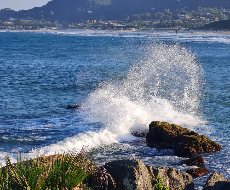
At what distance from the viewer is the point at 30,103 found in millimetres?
27781

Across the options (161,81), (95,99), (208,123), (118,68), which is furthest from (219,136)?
(118,68)

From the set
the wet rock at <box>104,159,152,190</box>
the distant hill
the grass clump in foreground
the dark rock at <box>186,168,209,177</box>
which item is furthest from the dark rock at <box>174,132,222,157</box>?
the distant hill

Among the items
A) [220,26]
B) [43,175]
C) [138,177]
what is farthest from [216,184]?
[220,26]

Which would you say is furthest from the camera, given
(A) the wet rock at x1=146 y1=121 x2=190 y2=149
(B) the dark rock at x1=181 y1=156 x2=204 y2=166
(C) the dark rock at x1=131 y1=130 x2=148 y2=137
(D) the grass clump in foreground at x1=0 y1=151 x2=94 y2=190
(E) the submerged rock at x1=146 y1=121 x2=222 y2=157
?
(C) the dark rock at x1=131 y1=130 x2=148 y2=137

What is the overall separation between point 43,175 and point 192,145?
30.3 feet

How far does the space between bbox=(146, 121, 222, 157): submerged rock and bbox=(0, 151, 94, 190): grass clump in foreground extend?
7.90 meters

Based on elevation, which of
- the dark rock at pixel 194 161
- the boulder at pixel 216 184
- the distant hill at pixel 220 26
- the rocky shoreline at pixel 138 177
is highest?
the rocky shoreline at pixel 138 177

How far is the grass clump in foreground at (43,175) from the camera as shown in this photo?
782 centimetres

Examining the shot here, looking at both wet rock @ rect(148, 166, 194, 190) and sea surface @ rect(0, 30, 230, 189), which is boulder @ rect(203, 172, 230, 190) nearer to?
wet rock @ rect(148, 166, 194, 190)

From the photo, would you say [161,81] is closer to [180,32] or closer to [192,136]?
[192,136]

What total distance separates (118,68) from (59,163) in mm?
41264

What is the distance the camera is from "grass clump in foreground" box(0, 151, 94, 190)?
7.82 m

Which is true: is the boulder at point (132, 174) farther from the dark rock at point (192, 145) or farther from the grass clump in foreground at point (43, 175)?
the dark rock at point (192, 145)

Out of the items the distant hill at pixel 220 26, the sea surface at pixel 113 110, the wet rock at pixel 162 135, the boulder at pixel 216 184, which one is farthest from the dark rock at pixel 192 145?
the distant hill at pixel 220 26
